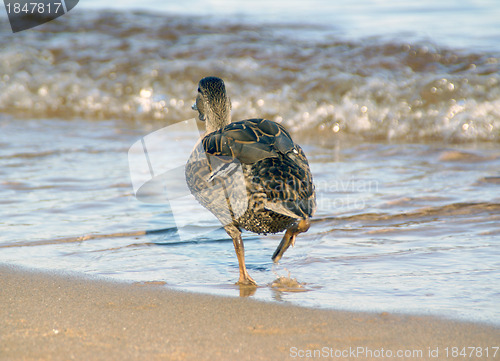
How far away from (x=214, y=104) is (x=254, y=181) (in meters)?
1.30

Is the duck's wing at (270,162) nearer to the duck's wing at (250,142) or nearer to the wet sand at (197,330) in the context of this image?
the duck's wing at (250,142)

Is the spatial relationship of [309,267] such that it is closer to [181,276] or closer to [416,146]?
[181,276]

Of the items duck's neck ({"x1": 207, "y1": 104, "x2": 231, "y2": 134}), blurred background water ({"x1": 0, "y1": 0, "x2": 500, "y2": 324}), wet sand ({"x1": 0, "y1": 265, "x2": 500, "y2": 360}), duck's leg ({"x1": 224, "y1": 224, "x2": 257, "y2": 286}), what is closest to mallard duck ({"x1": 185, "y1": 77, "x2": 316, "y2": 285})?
duck's leg ({"x1": 224, "y1": 224, "x2": 257, "y2": 286})

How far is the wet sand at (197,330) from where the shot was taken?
102 inches

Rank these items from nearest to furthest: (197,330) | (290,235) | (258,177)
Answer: (197,330) < (258,177) < (290,235)

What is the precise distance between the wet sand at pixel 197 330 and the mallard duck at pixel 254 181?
58 centimetres

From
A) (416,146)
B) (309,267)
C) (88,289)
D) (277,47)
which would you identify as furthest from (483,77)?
(88,289)

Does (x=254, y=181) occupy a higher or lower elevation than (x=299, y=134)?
higher

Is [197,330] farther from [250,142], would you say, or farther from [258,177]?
[250,142]

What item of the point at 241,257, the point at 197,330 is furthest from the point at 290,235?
the point at 197,330

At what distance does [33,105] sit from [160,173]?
4637 millimetres

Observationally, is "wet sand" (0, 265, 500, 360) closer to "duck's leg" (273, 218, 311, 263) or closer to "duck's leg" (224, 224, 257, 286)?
"duck's leg" (224, 224, 257, 286)

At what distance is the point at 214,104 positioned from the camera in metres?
4.66

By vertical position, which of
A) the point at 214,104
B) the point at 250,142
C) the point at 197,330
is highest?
the point at 214,104
